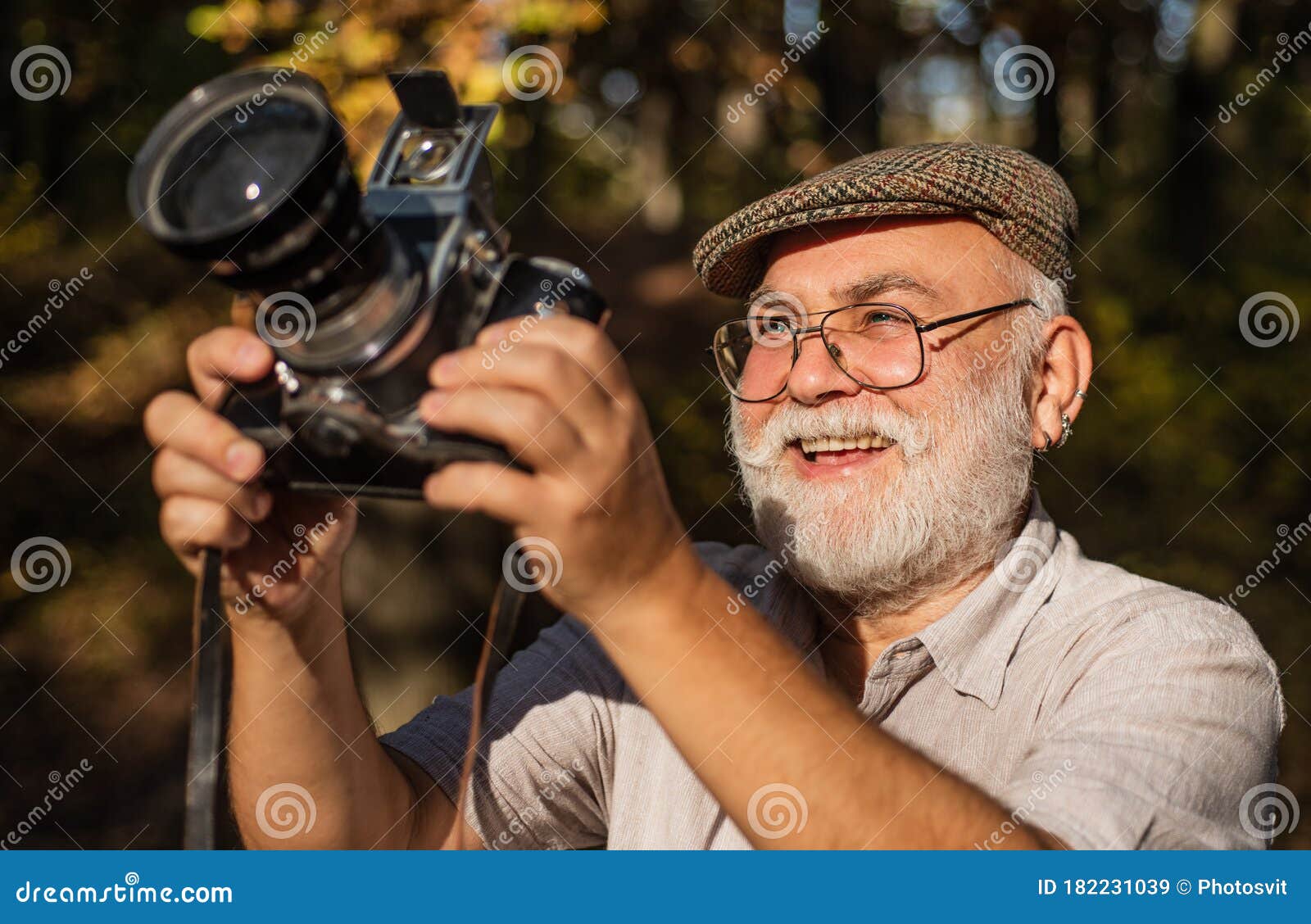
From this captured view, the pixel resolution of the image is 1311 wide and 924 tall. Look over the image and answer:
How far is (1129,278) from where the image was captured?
6.51 meters

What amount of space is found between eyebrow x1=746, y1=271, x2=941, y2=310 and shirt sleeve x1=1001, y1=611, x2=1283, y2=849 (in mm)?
785

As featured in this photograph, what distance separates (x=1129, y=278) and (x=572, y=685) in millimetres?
5221

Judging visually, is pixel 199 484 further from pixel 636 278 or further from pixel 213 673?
pixel 636 278

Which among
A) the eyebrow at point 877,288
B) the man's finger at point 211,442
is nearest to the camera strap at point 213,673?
the man's finger at point 211,442

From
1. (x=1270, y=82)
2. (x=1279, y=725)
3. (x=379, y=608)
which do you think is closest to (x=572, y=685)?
(x=1279, y=725)

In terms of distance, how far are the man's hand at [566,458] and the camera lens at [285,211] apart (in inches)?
5.3

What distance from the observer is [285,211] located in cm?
125

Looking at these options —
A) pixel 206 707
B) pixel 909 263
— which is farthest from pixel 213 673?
pixel 909 263

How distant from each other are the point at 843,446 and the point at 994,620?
43 cm

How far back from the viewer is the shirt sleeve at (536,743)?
2242mm

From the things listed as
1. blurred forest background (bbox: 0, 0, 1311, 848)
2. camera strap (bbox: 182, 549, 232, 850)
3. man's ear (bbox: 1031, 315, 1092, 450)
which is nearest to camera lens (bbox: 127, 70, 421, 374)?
camera strap (bbox: 182, 549, 232, 850)

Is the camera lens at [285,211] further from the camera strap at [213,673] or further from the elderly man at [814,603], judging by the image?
the camera strap at [213,673]

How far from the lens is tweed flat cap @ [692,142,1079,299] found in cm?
225

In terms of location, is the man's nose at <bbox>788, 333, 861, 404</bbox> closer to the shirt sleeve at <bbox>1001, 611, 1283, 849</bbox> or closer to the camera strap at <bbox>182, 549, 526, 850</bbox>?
the shirt sleeve at <bbox>1001, 611, 1283, 849</bbox>
